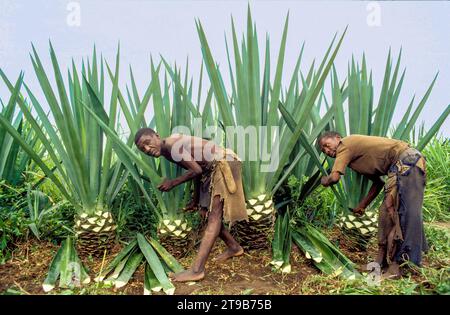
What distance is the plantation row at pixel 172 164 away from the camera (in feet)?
9.23

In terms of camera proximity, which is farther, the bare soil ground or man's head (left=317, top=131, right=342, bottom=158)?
man's head (left=317, top=131, right=342, bottom=158)

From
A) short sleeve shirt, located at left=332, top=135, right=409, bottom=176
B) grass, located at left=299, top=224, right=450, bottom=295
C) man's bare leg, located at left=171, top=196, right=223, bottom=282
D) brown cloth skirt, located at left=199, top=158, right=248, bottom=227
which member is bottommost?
grass, located at left=299, top=224, right=450, bottom=295

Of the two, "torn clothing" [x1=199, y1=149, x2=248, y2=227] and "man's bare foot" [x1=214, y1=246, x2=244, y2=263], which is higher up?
"torn clothing" [x1=199, y1=149, x2=248, y2=227]

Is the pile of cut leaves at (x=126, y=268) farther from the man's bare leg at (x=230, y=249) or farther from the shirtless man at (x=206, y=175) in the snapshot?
the man's bare leg at (x=230, y=249)

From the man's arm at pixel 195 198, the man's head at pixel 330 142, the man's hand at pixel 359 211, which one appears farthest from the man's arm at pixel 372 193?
the man's arm at pixel 195 198

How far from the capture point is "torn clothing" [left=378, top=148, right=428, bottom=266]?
279 centimetres

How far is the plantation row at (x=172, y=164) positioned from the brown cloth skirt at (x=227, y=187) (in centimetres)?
15

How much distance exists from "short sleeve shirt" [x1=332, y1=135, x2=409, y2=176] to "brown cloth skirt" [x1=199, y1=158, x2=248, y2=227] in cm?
67

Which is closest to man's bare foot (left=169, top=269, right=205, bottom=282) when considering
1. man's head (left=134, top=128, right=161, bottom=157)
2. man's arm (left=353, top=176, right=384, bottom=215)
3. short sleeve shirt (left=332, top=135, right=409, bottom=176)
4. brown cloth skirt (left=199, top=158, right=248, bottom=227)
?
brown cloth skirt (left=199, top=158, right=248, bottom=227)

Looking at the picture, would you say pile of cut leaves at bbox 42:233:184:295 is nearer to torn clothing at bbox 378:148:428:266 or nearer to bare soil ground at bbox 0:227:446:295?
bare soil ground at bbox 0:227:446:295

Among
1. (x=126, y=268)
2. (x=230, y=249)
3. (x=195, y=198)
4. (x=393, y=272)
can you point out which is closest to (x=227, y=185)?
(x=195, y=198)

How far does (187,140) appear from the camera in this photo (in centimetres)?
278

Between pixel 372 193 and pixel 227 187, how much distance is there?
110 centimetres
